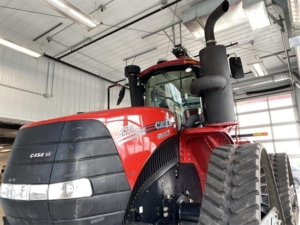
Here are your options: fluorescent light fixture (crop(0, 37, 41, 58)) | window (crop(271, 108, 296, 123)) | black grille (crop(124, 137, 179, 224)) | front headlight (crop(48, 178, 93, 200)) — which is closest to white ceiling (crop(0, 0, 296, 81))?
fluorescent light fixture (crop(0, 37, 41, 58))

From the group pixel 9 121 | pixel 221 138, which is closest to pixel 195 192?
pixel 221 138

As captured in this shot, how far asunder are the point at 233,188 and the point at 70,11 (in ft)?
13.4

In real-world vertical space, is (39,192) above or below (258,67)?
below

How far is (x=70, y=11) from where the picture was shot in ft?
13.2

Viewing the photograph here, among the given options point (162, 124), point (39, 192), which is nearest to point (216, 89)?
point (162, 124)

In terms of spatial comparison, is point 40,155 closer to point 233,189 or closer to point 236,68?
point 233,189

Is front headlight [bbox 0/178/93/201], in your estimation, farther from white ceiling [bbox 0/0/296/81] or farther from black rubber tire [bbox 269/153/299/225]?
white ceiling [bbox 0/0/296/81]

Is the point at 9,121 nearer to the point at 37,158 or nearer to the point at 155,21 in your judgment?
the point at 155,21

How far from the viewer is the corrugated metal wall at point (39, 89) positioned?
253 inches

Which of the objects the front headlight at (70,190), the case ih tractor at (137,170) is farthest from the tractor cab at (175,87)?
the front headlight at (70,190)

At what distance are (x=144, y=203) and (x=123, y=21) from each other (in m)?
5.43

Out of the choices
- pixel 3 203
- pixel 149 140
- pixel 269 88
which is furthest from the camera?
pixel 269 88

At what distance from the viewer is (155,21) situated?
5945 mm

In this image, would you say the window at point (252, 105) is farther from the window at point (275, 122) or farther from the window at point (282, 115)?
the window at point (282, 115)
